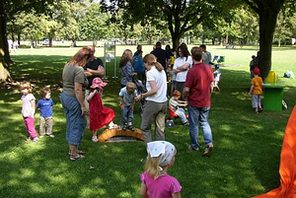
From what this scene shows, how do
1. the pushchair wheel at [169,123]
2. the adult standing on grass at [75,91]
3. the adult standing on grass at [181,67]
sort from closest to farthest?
the adult standing on grass at [75,91], the pushchair wheel at [169,123], the adult standing on grass at [181,67]

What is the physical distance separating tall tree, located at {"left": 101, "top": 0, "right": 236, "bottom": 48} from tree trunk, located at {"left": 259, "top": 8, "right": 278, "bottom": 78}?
5632 millimetres

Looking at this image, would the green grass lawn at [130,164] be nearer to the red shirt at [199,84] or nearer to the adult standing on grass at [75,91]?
the adult standing on grass at [75,91]

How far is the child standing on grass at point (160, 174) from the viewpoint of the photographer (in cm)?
381

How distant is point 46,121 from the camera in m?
9.25

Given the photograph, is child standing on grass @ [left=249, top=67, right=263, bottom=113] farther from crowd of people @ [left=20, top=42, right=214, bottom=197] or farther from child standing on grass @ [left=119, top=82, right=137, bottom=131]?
child standing on grass @ [left=119, top=82, right=137, bottom=131]

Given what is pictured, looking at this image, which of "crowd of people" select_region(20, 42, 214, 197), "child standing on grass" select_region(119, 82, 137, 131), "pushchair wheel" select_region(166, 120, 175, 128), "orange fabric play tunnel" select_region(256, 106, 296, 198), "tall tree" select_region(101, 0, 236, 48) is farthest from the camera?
"tall tree" select_region(101, 0, 236, 48)

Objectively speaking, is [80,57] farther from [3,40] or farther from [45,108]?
[3,40]

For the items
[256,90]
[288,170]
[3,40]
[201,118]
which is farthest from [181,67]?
[3,40]

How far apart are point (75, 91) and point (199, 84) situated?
7.16 feet

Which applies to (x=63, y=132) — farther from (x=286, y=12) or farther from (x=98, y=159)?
(x=286, y=12)

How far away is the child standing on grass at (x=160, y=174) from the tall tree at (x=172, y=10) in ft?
63.0

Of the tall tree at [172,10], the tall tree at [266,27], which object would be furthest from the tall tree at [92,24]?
the tall tree at [266,27]

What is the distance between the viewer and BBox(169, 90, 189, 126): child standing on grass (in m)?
10.6

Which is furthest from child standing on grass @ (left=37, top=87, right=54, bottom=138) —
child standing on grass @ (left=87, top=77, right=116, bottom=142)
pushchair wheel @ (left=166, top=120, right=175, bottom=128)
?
pushchair wheel @ (left=166, top=120, right=175, bottom=128)
